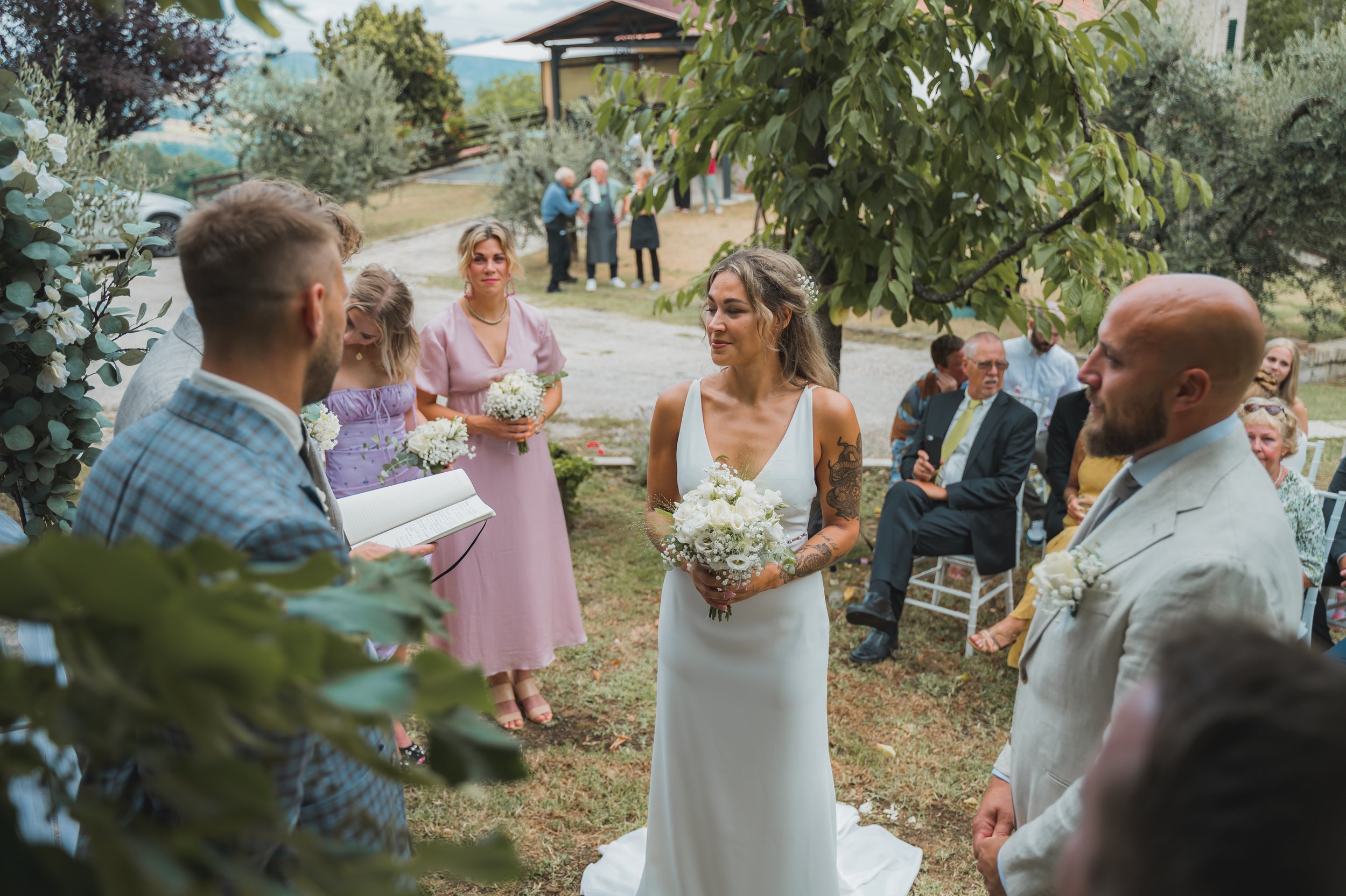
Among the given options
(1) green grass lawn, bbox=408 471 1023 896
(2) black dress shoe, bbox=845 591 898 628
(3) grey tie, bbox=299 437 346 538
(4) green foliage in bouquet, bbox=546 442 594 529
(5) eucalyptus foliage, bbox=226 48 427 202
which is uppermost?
(5) eucalyptus foliage, bbox=226 48 427 202

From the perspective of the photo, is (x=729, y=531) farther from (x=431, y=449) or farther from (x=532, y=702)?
(x=532, y=702)

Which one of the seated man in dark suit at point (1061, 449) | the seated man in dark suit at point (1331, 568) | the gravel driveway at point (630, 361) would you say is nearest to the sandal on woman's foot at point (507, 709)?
the seated man in dark suit at point (1061, 449)

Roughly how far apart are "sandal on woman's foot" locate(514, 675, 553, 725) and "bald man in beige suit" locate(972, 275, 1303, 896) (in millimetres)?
3148

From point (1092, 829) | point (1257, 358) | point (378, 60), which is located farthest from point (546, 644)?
point (378, 60)

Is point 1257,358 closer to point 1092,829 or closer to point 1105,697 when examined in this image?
point 1105,697

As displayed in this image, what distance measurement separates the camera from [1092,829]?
1017 millimetres

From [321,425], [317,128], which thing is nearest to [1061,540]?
[321,425]

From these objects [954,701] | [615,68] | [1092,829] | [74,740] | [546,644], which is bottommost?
[954,701]

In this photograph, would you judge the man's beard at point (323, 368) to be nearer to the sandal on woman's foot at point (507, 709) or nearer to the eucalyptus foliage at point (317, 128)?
the sandal on woman's foot at point (507, 709)

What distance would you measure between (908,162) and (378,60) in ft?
66.9

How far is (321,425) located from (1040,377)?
5.49 m

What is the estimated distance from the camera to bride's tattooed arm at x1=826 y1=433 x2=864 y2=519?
3.50 metres

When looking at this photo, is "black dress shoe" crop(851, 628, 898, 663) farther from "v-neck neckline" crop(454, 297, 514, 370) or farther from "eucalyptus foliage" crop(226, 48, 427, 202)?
"eucalyptus foliage" crop(226, 48, 427, 202)

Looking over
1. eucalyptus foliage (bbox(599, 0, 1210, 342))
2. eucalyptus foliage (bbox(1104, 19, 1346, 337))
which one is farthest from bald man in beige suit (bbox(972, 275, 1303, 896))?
eucalyptus foliage (bbox(1104, 19, 1346, 337))
